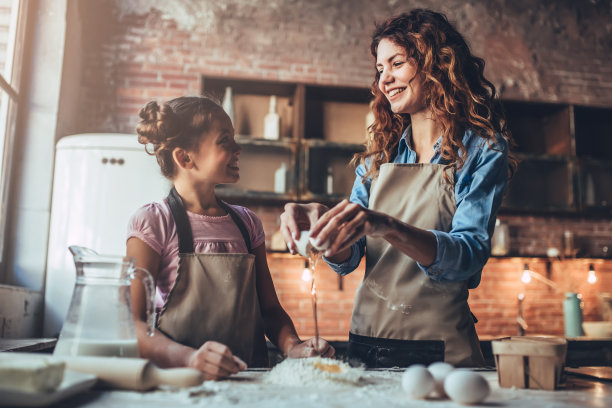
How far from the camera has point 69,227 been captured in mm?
2730

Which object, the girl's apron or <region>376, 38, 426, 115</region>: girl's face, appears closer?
the girl's apron

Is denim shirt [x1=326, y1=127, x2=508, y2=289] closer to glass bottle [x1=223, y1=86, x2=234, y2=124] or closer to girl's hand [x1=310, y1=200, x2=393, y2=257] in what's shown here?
girl's hand [x1=310, y1=200, x2=393, y2=257]

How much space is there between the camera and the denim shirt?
126cm

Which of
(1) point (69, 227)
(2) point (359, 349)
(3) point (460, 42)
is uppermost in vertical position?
(3) point (460, 42)

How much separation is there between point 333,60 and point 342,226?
306 centimetres

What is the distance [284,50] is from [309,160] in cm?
89

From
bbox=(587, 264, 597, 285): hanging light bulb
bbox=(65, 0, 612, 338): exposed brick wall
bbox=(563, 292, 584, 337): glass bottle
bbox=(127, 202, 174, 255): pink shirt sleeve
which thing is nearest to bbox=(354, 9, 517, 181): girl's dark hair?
bbox=(127, 202, 174, 255): pink shirt sleeve

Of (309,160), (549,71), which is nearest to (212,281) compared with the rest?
(309,160)

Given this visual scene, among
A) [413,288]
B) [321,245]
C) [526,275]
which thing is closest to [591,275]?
[526,275]

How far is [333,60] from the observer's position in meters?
3.94

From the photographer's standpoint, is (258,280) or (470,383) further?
(258,280)

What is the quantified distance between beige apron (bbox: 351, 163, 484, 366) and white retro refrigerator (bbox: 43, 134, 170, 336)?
1.47 meters

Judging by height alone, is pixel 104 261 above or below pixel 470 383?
above

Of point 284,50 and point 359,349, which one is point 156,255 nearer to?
point 359,349
